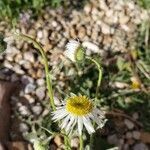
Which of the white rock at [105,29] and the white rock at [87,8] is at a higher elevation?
the white rock at [87,8]

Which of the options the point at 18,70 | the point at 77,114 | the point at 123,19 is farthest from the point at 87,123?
the point at 123,19

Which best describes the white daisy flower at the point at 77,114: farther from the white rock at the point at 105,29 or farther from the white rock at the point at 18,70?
the white rock at the point at 105,29

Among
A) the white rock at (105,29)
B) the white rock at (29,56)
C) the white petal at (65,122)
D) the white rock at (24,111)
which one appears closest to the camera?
the white petal at (65,122)

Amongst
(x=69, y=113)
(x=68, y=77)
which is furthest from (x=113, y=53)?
(x=69, y=113)

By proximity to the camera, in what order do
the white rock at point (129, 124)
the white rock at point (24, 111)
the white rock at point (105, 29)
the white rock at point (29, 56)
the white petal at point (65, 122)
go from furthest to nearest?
the white rock at point (105, 29), the white rock at point (29, 56), the white rock at point (129, 124), the white rock at point (24, 111), the white petal at point (65, 122)

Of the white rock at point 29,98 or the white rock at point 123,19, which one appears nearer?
the white rock at point 29,98

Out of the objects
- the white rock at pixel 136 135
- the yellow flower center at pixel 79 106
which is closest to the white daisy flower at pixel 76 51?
the yellow flower center at pixel 79 106

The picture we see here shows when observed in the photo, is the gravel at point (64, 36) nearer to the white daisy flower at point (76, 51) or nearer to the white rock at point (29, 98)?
the white rock at point (29, 98)

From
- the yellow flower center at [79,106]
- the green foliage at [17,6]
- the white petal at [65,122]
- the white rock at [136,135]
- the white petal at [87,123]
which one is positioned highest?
the green foliage at [17,6]
